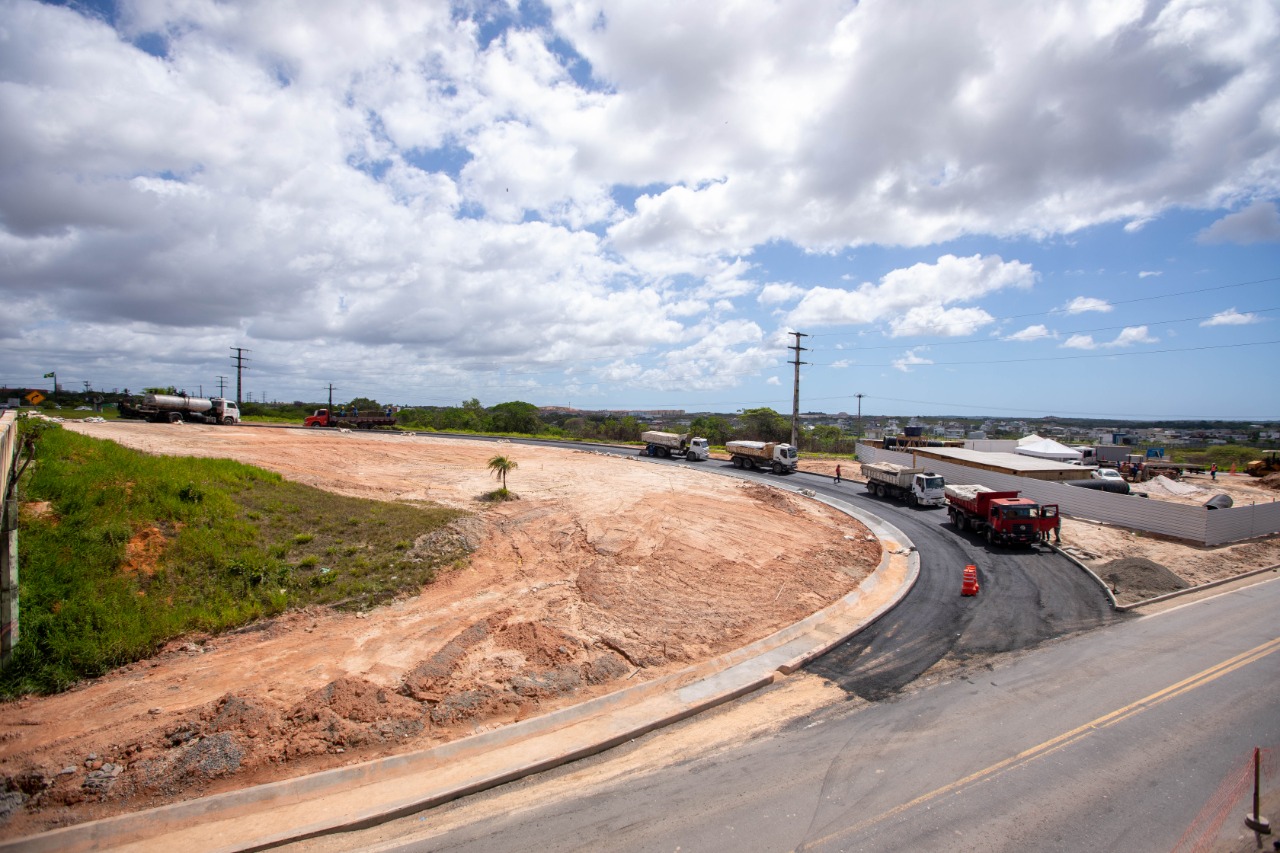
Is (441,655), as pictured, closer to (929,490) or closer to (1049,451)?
(929,490)

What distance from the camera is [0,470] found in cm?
1152

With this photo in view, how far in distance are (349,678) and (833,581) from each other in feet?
53.2

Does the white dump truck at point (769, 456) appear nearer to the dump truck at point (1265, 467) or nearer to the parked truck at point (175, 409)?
the dump truck at point (1265, 467)

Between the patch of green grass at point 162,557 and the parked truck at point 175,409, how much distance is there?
36.9 metres

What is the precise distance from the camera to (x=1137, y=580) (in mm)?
21938

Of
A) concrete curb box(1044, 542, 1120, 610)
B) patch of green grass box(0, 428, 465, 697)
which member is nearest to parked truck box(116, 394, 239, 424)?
patch of green grass box(0, 428, 465, 697)

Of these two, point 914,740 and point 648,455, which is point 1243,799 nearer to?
point 914,740

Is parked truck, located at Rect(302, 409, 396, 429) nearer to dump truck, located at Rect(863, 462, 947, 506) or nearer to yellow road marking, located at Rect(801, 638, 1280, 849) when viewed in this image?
dump truck, located at Rect(863, 462, 947, 506)

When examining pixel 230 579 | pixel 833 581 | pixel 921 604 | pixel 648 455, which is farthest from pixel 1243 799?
pixel 648 455

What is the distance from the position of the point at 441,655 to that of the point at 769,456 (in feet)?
129

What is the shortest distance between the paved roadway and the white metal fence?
19105 mm

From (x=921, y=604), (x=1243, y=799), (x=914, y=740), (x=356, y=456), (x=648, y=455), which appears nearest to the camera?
(x=1243, y=799)

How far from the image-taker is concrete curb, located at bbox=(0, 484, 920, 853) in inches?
328

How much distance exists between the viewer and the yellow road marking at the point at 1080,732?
339 inches
